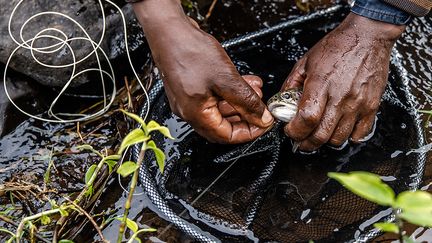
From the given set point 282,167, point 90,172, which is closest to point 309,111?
point 282,167

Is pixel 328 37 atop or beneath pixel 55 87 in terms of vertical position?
atop

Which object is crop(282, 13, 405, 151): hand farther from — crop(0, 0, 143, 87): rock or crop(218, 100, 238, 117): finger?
crop(0, 0, 143, 87): rock

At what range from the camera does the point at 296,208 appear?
2.21m

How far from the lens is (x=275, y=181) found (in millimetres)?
2283

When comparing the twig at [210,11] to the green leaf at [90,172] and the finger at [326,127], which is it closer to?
the finger at [326,127]

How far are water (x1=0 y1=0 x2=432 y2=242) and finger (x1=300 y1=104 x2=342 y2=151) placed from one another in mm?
230

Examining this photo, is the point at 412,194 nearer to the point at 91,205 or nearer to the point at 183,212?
the point at 183,212

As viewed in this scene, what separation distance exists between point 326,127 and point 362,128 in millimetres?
208

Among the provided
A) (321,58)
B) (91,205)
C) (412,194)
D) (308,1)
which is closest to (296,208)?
(321,58)

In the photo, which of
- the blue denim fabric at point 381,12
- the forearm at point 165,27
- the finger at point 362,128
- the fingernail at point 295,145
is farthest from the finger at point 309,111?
the forearm at point 165,27

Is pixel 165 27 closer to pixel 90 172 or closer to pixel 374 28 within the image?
pixel 90 172

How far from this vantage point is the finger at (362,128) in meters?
2.19

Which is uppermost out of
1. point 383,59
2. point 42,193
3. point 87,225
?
point 383,59

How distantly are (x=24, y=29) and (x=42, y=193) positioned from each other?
33.3 inches
